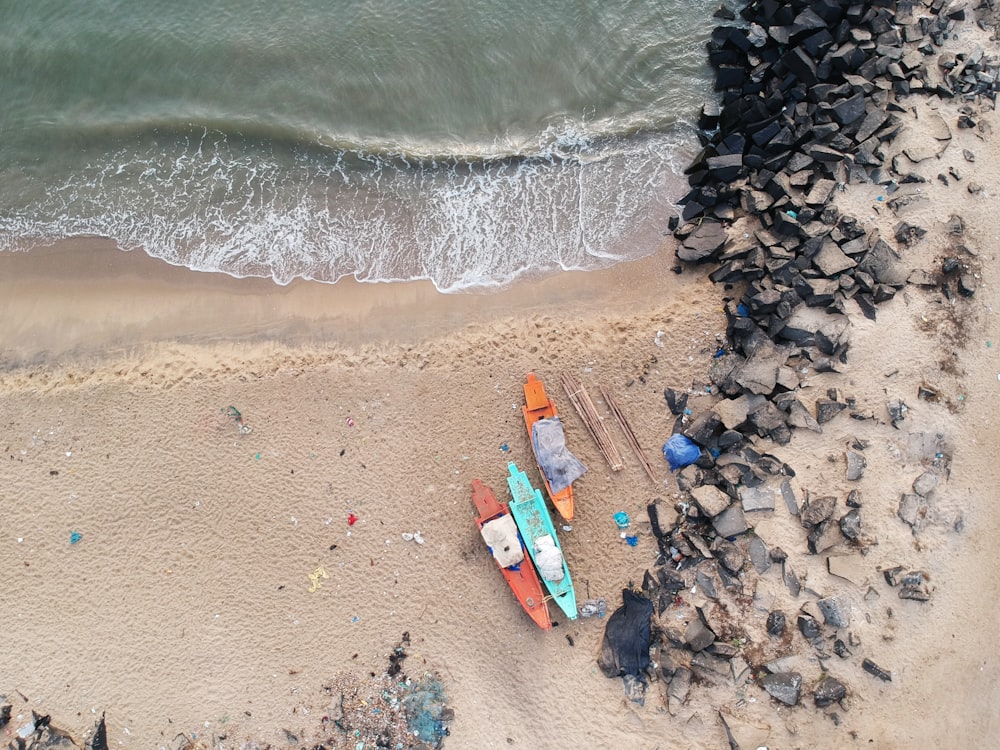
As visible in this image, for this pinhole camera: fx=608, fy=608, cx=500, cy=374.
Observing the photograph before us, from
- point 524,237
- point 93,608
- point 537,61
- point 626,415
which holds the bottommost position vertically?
point 93,608

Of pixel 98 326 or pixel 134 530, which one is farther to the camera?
pixel 98 326

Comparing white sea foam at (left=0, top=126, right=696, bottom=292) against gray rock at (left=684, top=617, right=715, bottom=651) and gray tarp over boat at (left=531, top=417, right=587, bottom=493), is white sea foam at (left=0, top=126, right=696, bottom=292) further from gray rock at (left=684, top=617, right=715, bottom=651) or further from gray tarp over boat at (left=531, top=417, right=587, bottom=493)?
gray rock at (left=684, top=617, right=715, bottom=651)

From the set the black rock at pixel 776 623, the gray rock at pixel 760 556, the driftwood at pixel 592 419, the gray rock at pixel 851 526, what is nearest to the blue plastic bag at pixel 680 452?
the driftwood at pixel 592 419

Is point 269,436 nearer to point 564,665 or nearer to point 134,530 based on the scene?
point 134,530

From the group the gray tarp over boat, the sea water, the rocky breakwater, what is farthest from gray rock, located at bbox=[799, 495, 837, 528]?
the sea water

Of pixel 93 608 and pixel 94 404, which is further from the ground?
pixel 94 404

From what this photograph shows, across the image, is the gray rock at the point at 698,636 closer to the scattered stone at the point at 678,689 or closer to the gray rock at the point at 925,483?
the scattered stone at the point at 678,689

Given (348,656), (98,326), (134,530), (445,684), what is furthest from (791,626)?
(98,326)
